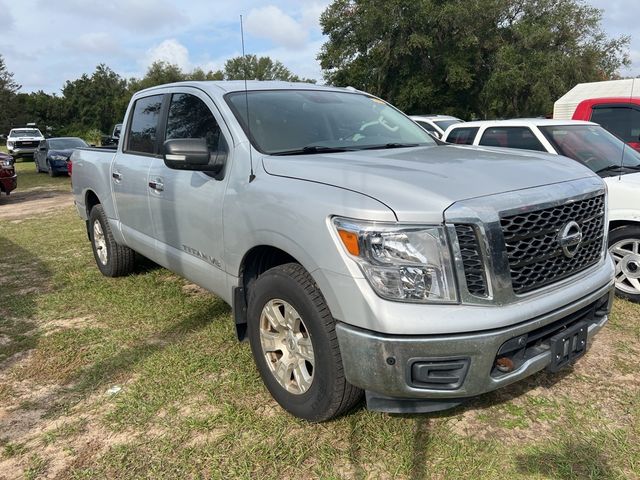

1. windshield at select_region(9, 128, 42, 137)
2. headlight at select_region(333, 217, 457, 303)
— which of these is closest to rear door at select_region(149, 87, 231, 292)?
headlight at select_region(333, 217, 457, 303)

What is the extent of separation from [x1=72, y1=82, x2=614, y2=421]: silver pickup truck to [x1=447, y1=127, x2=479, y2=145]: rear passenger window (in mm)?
3304

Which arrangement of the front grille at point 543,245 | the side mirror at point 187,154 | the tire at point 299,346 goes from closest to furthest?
the front grille at point 543,245, the tire at point 299,346, the side mirror at point 187,154

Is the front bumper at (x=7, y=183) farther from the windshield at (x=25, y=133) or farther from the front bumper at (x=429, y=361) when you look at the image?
the windshield at (x=25, y=133)

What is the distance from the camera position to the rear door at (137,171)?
4.24m

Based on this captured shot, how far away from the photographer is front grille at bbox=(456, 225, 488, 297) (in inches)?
87.2

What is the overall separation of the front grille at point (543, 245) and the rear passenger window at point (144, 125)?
2976 millimetres

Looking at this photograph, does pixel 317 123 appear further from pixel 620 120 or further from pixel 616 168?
pixel 620 120

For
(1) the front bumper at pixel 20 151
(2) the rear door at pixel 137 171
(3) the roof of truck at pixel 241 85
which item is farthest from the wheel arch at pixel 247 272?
(1) the front bumper at pixel 20 151

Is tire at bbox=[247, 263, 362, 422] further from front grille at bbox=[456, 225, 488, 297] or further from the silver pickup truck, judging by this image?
front grille at bbox=[456, 225, 488, 297]

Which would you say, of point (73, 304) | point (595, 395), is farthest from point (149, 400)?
point (595, 395)

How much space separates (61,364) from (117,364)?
1.37 ft

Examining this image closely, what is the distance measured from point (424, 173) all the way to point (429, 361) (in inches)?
35.3

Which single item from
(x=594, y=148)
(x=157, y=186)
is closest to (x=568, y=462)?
(x=157, y=186)

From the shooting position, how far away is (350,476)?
2436 mm
